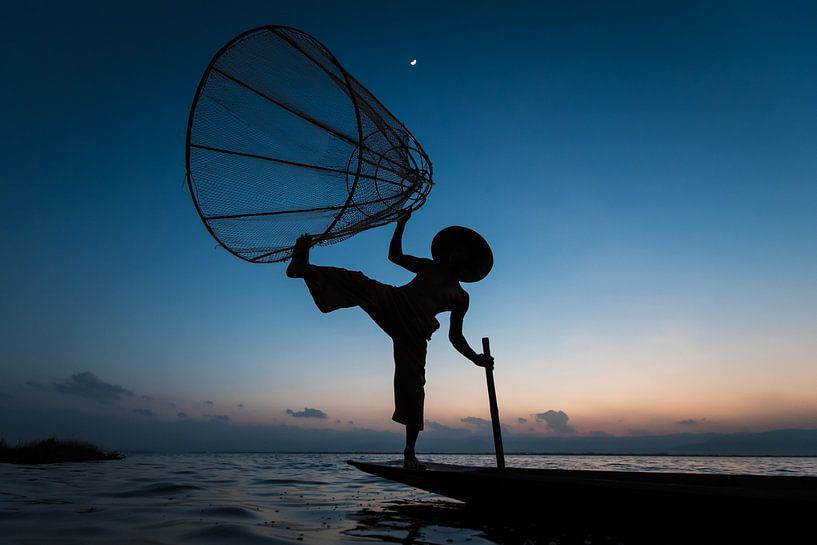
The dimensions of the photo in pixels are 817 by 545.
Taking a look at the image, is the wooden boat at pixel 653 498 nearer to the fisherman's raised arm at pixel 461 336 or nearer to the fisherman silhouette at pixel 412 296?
the fisherman silhouette at pixel 412 296

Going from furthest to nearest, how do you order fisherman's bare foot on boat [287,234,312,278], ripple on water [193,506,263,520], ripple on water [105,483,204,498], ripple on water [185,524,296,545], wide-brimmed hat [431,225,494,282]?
wide-brimmed hat [431,225,494,282]
ripple on water [105,483,204,498]
fisherman's bare foot on boat [287,234,312,278]
ripple on water [193,506,263,520]
ripple on water [185,524,296,545]

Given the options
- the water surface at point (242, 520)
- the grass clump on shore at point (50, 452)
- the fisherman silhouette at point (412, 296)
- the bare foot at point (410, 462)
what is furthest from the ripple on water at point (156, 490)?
the grass clump on shore at point (50, 452)

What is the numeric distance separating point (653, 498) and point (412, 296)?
3065 millimetres

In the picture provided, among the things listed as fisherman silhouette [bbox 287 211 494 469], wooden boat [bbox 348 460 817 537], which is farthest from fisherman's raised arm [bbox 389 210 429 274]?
wooden boat [bbox 348 460 817 537]

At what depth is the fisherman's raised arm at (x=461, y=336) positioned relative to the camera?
18.0 feet

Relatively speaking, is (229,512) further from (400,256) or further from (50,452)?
(50,452)

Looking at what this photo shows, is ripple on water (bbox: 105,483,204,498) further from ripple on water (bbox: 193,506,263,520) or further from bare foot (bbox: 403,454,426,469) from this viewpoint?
bare foot (bbox: 403,454,426,469)

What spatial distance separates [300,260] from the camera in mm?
3996

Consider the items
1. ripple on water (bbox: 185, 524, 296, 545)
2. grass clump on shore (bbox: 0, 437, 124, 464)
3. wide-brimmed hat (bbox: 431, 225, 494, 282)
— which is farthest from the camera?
grass clump on shore (bbox: 0, 437, 124, 464)

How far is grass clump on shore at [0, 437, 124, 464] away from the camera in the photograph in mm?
13556

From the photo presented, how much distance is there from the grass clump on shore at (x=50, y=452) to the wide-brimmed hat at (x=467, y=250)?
14.4 metres

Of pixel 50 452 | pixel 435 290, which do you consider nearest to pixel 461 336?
pixel 435 290

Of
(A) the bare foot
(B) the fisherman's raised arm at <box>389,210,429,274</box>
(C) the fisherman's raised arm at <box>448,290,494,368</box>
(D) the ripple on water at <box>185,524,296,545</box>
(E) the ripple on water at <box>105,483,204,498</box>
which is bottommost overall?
(D) the ripple on water at <box>185,524,296,545</box>

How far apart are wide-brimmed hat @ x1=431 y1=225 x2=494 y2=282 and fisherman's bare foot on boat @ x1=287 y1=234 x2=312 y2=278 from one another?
1.88 metres
